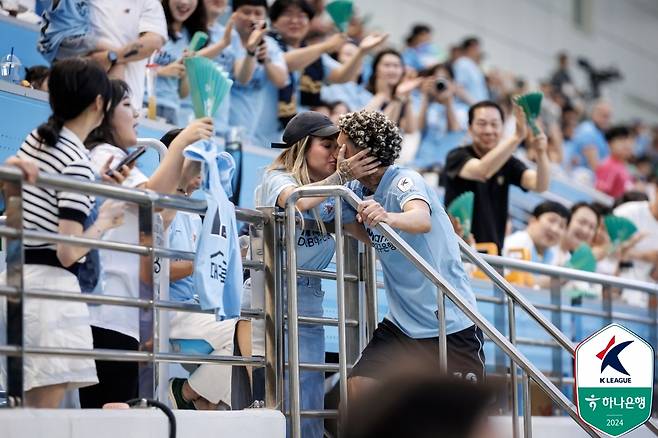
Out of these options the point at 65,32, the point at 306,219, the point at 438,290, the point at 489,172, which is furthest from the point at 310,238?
the point at 489,172

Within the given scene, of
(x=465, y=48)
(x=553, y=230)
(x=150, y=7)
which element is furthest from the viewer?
(x=465, y=48)

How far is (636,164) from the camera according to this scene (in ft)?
51.8

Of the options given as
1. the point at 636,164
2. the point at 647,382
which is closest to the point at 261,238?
the point at 647,382

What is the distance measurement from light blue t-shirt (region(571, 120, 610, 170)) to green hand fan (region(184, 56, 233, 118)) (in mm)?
10108

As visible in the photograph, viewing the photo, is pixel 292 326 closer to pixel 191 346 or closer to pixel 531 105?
pixel 191 346

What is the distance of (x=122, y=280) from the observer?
13.9ft

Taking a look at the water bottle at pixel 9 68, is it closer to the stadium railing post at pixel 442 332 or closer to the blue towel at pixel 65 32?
the blue towel at pixel 65 32

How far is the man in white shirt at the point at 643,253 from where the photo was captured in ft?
30.0

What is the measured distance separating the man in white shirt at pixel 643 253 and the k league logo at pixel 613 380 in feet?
13.9

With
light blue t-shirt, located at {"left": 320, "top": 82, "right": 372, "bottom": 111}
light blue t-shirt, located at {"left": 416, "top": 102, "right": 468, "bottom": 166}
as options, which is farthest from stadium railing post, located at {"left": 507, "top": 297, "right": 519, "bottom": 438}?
light blue t-shirt, located at {"left": 416, "top": 102, "right": 468, "bottom": 166}

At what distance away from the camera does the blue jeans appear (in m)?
4.77

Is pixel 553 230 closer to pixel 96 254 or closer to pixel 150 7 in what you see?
pixel 150 7

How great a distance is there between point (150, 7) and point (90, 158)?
2394 mm

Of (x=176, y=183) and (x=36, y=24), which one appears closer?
(x=176, y=183)
